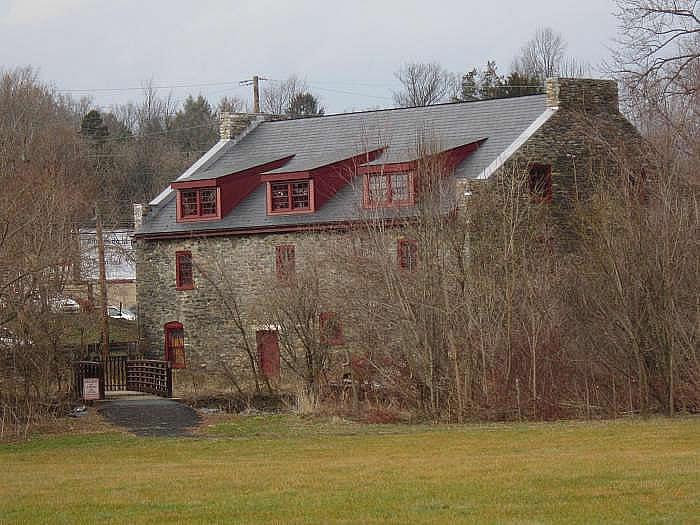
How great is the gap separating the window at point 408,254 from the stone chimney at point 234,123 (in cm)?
1722

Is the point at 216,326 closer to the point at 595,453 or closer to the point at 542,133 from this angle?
the point at 542,133

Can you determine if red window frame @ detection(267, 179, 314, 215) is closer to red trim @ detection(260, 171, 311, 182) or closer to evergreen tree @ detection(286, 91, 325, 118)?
red trim @ detection(260, 171, 311, 182)

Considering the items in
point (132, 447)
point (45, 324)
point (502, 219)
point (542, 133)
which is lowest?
point (132, 447)

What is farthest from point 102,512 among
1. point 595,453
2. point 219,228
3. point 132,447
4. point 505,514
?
point 219,228

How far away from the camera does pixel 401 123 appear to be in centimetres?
3881

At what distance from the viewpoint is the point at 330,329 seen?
29.9 m

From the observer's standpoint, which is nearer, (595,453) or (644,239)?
(595,453)

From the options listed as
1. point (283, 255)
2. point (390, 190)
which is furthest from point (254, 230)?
point (390, 190)

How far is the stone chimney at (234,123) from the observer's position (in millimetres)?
42406

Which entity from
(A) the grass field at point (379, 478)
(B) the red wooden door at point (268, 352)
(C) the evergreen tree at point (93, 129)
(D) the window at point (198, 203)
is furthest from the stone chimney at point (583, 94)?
(C) the evergreen tree at point (93, 129)

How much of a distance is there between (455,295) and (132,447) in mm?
7767

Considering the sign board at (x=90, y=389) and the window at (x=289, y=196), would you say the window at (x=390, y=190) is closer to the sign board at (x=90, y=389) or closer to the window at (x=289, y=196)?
the window at (x=289, y=196)

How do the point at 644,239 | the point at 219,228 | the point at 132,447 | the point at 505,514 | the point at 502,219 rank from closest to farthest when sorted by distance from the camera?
the point at 505,514 → the point at 132,447 → the point at 644,239 → the point at 502,219 → the point at 219,228

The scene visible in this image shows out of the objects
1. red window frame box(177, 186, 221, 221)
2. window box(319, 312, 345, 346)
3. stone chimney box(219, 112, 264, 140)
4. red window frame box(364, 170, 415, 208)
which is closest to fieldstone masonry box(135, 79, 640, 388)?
red window frame box(177, 186, 221, 221)
